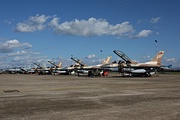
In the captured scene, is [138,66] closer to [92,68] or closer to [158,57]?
[158,57]

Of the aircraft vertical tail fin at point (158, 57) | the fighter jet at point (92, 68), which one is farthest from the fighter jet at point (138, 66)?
the fighter jet at point (92, 68)

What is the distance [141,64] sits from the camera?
55.5 meters

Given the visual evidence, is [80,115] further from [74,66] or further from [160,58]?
[74,66]

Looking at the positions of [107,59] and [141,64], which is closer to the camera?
[141,64]

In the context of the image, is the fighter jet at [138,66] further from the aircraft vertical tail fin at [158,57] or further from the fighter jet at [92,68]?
the fighter jet at [92,68]

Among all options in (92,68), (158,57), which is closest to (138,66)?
(158,57)

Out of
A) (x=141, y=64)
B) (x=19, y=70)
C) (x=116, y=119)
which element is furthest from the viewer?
(x=19, y=70)

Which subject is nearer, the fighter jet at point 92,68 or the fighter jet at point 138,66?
the fighter jet at point 138,66

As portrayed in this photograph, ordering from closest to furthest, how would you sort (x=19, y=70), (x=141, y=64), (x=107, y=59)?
(x=141, y=64), (x=107, y=59), (x=19, y=70)

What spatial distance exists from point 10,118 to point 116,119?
3.88m

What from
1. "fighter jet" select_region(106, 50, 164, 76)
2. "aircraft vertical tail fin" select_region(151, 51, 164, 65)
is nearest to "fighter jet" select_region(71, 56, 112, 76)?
"fighter jet" select_region(106, 50, 164, 76)

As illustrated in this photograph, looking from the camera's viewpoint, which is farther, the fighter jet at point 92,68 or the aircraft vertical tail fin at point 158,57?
the fighter jet at point 92,68

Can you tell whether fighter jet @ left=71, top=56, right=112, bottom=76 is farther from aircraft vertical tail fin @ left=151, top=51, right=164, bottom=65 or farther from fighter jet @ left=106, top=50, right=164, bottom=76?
aircraft vertical tail fin @ left=151, top=51, right=164, bottom=65

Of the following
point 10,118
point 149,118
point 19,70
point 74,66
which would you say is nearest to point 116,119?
point 149,118
